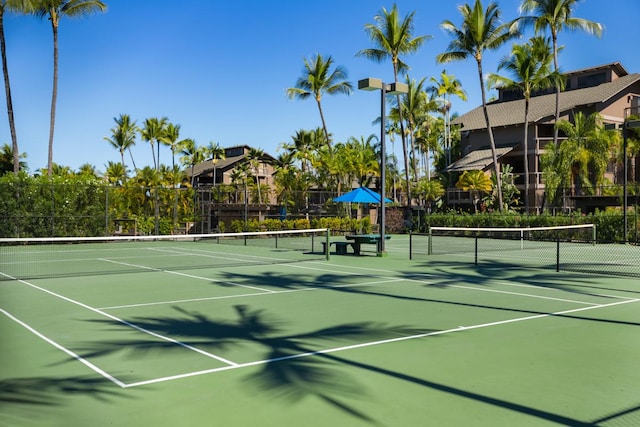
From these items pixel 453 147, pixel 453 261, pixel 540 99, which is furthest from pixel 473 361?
pixel 453 147

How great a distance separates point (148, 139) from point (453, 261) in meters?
61.0

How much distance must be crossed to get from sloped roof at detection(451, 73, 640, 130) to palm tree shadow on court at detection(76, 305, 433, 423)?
40.3 meters

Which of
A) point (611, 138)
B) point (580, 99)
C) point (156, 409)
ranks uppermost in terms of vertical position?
point (580, 99)

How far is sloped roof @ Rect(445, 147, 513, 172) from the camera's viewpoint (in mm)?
46594

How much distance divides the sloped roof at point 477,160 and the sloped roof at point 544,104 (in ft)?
6.63

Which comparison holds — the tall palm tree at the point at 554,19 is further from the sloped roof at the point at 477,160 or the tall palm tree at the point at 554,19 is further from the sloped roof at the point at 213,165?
the sloped roof at the point at 213,165

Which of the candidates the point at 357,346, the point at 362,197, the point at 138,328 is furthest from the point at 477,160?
the point at 357,346

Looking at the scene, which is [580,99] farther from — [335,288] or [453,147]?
[335,288]

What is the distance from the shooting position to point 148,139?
7406 cm

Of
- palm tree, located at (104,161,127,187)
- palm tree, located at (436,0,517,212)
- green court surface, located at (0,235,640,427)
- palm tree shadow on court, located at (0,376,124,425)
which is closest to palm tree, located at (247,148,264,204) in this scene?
palm tree, located at (104,161,127,187)

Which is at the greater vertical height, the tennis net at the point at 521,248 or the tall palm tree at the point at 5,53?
the tall palm tree at the point at 5,53

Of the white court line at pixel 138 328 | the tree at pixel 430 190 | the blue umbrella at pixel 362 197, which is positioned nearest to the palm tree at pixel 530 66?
the tree at pixel 430 190

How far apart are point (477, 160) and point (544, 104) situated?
6765 millimetres

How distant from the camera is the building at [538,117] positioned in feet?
149
